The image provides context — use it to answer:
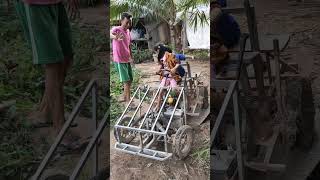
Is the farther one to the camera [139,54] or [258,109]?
[139,54]

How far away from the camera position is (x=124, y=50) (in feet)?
7.72

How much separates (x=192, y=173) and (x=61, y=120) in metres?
0.62

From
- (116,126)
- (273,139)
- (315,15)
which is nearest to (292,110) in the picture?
(273,139)

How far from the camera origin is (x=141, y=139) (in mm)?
2338

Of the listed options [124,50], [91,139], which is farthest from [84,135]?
[124,50]

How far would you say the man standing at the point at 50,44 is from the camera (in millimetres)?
2244

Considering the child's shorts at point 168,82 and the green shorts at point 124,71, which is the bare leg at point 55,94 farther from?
the child's shorts at point 168,82

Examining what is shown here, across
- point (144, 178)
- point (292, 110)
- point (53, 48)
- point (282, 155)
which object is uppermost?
point (53, 48)

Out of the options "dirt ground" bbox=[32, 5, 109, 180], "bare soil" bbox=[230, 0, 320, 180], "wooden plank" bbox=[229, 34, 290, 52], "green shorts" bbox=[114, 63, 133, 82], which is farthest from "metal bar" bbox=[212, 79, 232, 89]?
"dirt ground" bbox=[32, 5, 109, 180]

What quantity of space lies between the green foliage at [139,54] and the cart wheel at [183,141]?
0.35 metres

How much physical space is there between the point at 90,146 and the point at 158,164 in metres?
0.31

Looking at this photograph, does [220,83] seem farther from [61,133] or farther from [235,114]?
[61,133]

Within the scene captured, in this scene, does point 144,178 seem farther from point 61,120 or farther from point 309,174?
point 309,174

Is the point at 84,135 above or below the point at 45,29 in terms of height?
below
